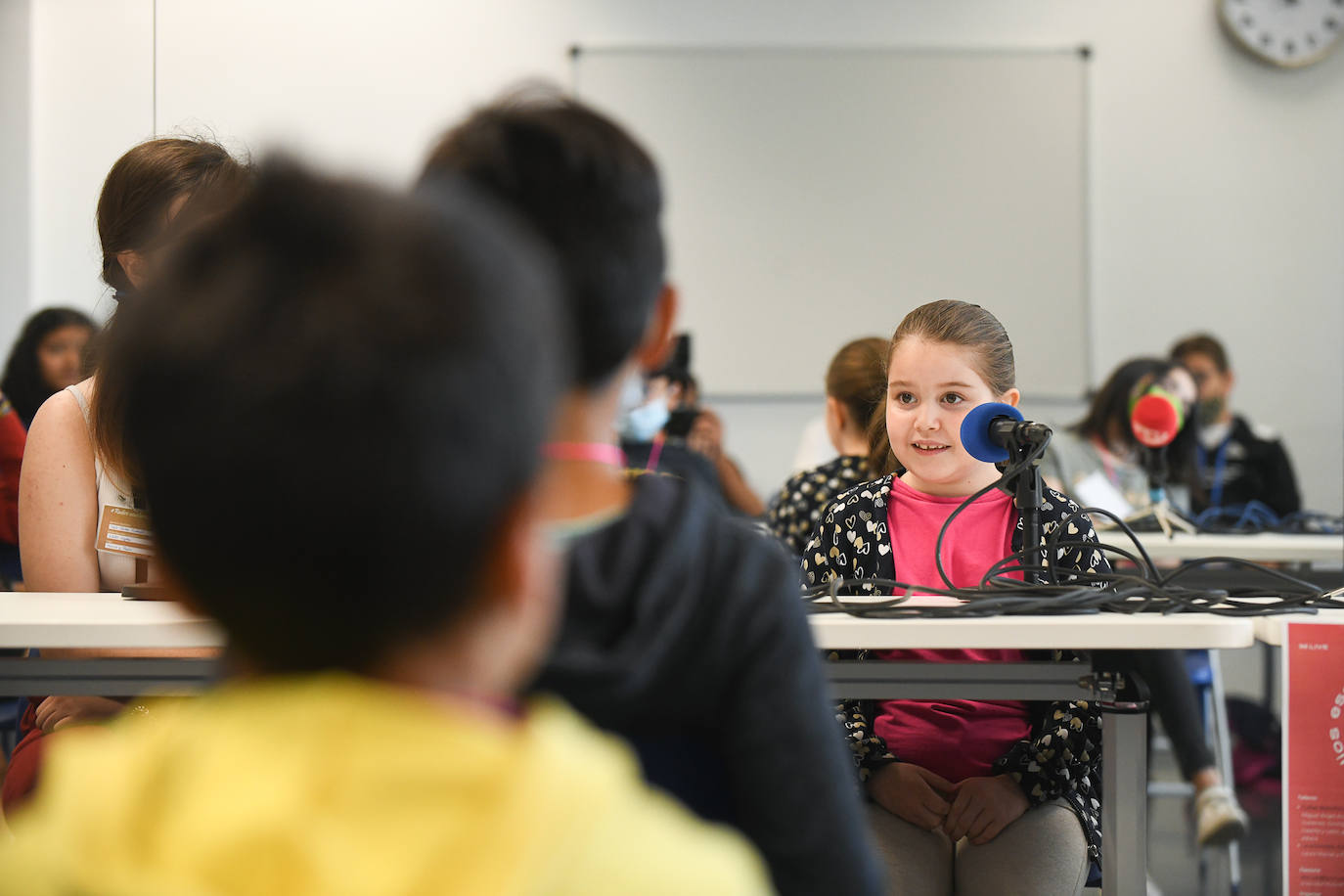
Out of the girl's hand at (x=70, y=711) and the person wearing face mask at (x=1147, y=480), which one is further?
the person wearing face mask at (x=1147, y=480)

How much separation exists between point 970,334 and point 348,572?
1.44 m

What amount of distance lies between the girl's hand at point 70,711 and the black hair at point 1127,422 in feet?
8.89

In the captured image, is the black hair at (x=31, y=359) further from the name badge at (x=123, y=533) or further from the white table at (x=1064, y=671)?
the white table at (x=1064, y=671)

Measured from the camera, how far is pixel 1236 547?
2756 mm

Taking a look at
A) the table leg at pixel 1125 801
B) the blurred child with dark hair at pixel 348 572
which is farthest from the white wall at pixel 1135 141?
the blurred child with dark hair at pixel 348 572

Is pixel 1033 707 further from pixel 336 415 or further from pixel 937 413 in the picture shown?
pixel 336 415

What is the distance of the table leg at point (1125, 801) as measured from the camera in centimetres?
135

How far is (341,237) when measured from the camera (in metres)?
0.43

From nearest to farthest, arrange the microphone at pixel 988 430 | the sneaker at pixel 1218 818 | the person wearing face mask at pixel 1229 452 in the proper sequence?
the microphone at pixel 988 430
the sneaker at pixel 1218 818
the person wearing face mask at pixel 1229 452

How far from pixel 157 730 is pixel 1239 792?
3536 mm

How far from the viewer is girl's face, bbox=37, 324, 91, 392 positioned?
3883mm

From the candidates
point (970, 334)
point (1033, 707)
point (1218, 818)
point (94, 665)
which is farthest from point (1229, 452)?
point (94, 665)

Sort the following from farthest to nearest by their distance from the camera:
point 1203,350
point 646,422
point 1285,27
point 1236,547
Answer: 1. point 1285,27
2. point 1203,350
3. point 646,422
4. point 1236,547

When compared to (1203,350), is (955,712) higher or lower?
lower
